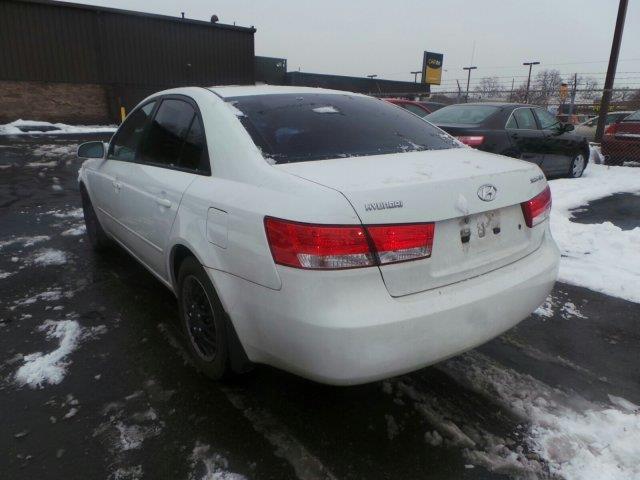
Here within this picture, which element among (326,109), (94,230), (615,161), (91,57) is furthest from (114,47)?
(326,109)

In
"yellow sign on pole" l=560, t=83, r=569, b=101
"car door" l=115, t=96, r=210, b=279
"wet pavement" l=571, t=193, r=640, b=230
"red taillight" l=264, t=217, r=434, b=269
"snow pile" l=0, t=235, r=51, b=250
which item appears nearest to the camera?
"red taillight" l=264, t=217, r=434, b=269

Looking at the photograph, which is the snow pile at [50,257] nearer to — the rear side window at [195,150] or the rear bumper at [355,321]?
the rear side window at [195,150]

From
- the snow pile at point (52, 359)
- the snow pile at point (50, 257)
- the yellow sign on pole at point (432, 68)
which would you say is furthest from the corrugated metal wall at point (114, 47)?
the snow pile at point (52, 359)

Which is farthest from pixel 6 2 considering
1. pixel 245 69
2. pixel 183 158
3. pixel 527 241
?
pixel 527 241

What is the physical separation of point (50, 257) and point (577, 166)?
9.07 m

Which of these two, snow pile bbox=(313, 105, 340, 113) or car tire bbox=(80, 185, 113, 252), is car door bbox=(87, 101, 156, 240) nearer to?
car tire bbox=(80, 185, 113, 252)

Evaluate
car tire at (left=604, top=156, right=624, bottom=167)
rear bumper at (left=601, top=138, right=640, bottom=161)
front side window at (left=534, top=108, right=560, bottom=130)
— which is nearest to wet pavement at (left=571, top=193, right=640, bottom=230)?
front side window at (left=534, top=108, right=560, bottom=130)

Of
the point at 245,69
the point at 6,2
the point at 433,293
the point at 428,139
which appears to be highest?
the point at 6,2

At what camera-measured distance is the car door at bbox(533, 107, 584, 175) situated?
804 centimetres

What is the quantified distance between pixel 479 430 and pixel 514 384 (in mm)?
507

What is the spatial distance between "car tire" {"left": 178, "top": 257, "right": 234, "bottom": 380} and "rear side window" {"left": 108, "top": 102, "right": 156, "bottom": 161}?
1322mm

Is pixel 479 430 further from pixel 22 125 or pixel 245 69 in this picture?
→ pixel 245 69

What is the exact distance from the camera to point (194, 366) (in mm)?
2805

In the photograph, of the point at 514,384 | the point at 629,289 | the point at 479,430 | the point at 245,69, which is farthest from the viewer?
the point at 245,69
